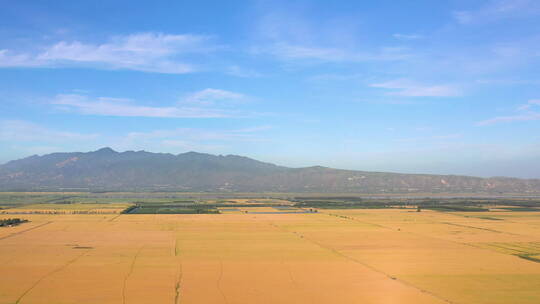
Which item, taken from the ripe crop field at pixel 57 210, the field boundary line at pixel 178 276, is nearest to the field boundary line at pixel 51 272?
the field boundary line at pixel 178 276

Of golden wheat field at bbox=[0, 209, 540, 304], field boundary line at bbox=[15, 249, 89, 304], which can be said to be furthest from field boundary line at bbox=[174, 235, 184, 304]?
field boundary line at bbox=[15, 249, 89, 304]

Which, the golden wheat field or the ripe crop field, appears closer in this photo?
the golden wheat field

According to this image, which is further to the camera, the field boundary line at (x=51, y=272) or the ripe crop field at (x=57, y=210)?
the ripe crop field at (x=57, y=210)

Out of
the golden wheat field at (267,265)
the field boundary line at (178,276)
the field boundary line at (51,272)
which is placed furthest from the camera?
the golden wheat field at (267,265)

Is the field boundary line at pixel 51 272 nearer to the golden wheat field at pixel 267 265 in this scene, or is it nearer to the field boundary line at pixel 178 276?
the golden wheat field at pixel 267 265

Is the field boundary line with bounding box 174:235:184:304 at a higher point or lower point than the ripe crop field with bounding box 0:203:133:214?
lower

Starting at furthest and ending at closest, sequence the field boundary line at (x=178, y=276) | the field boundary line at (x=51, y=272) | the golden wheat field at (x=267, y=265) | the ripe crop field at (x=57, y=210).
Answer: the ripe crop field at (x=57, y=210) < the golden wheat field at (x=267, y=265) < the field boundary line at (x=51, y=272) < the field boundary line at (x=178, y=276)

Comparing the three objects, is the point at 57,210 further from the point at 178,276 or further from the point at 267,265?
the point at 178,276

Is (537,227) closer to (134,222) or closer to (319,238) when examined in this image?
(319,238)

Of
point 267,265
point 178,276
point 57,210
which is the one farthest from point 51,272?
point 57,210

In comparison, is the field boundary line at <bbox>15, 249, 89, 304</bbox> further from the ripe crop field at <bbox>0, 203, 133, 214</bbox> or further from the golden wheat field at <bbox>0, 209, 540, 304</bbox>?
the ripe crop field at <bbox>0, 203, 133, 214</bbox>
